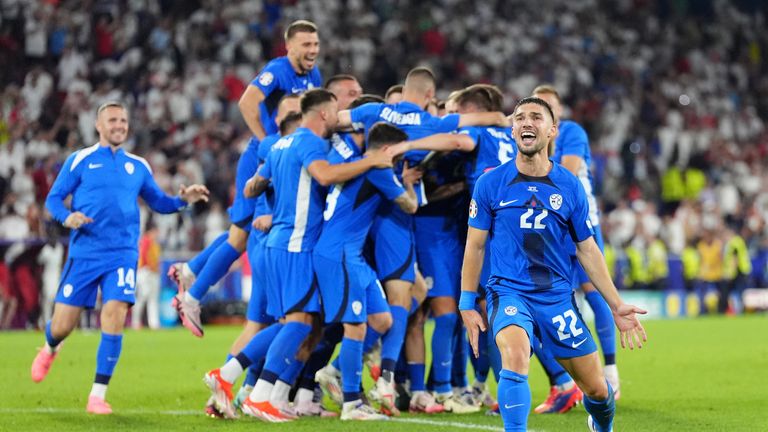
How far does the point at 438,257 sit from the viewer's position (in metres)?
9.94

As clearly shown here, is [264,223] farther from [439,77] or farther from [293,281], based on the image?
[439,77]

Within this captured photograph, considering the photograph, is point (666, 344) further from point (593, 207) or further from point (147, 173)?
point (147, 173)

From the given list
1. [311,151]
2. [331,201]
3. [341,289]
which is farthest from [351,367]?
[311,151]

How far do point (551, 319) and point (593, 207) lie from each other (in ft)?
11.7

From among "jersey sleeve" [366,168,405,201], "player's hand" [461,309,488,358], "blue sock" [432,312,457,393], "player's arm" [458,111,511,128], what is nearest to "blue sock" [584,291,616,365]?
"blue sock" [432,312,457,393]

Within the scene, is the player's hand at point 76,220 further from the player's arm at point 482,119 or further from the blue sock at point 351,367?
the player's arm at point 482,119

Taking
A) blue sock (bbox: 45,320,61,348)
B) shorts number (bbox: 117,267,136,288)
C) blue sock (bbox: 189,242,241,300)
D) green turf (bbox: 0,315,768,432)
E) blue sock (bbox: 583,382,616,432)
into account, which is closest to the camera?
blue sock (bbox: 583,382,616,432)

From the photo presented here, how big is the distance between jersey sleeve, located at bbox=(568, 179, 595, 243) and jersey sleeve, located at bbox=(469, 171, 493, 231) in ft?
1.59

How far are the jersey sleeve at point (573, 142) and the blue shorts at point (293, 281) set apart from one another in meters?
2.63

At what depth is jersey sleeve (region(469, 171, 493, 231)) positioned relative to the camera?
699 cm

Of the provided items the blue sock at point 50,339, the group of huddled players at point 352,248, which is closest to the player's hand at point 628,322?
the group of huddled players at point 352,248

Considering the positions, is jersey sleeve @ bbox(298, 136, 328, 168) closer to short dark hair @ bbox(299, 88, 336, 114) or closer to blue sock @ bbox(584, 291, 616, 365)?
short dark hair @ bbox(299, 88, 336, 114)

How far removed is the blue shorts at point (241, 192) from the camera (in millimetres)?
10602

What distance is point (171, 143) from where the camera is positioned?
22.1m
